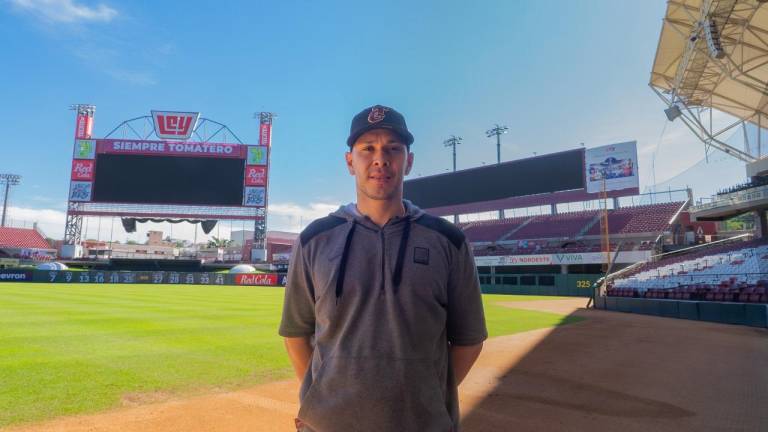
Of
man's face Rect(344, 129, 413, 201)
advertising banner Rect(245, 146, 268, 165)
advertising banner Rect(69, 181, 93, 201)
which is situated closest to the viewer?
man's face Rect(344, 129, 413, 201)

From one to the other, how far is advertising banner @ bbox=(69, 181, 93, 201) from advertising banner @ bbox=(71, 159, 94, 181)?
63cm

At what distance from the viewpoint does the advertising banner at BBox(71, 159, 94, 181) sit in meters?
44.9

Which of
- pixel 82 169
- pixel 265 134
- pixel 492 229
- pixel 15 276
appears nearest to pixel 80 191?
pixel 82 169

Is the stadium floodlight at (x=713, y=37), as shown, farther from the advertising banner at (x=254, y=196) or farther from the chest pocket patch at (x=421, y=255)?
the advertising banner at (x=254, y=196)

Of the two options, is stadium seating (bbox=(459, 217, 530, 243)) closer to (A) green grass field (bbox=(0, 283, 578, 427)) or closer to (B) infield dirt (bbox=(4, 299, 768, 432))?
(A) green grass field (bbox=(0, 283, 578, 427))

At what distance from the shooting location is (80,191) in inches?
1758

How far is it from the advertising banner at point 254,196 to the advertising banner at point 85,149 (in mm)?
16645

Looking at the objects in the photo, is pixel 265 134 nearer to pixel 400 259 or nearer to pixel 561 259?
pixel 561 259

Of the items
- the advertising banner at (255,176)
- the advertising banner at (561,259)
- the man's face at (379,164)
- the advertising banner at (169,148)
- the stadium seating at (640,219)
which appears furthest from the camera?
the advertising banner at (255,176)

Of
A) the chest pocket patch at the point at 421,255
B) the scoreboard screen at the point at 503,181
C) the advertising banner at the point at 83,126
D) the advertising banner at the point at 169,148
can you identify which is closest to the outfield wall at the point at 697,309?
the chest pocket patch at the point at 421,255

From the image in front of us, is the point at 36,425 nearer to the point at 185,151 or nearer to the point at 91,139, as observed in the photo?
the point at 185,151

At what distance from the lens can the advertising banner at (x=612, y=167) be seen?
38.0 metres

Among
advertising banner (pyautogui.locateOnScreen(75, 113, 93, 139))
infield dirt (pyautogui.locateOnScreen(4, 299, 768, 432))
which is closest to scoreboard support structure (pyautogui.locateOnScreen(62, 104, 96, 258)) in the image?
advertising banner (pyautogui.locateOnScreen(75, 113, 93, 139))

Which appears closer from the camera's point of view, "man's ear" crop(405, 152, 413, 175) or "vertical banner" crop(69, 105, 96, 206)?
"man's ear" crop(405, 152, 413, 175)
